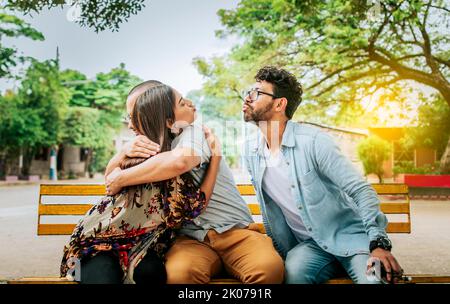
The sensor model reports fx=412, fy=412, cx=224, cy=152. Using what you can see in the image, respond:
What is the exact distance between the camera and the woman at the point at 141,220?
4.84ft

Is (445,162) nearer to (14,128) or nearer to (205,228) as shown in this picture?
(205,228)

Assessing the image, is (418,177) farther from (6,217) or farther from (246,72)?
(6,217)

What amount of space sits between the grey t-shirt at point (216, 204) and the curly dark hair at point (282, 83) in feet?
1.30

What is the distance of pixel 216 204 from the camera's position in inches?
66.2

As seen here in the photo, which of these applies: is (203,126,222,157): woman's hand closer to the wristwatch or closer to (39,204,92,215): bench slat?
the wristwatch

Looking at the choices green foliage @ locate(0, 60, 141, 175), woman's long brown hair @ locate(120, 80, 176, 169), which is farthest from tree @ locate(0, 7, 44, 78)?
woman's long brown hair @ locate(120, 80, 176, 169)

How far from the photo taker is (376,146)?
26.7ft

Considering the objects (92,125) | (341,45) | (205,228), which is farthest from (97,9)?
(92,125)

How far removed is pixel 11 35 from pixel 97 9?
109cm

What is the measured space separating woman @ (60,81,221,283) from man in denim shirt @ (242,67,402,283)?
1.04 feet

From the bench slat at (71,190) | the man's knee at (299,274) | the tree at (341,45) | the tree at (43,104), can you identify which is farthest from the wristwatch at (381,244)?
the tree at (43,104)

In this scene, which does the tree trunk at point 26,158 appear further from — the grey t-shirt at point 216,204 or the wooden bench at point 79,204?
the grey t-shirt at point 216,204

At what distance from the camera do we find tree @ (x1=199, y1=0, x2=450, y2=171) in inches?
209

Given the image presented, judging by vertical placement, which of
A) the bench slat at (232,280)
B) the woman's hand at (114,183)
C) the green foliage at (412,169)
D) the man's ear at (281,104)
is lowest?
the bench slat at (232,280)
